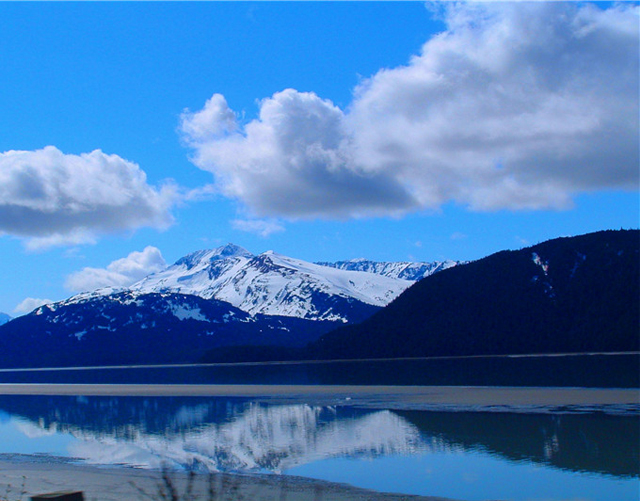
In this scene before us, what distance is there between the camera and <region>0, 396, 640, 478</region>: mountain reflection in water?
32969mm

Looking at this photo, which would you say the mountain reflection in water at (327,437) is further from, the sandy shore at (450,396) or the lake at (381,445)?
the sandy shore at (450,396)

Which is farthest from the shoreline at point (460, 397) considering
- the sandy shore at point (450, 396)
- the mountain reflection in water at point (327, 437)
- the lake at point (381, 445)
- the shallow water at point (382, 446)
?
the mountain reflection in water at point (327, 437)

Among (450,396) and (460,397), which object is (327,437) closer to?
(460,397)

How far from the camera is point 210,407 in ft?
214

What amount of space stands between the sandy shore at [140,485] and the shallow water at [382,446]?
1.77 m

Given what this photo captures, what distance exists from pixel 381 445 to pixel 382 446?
0.32m

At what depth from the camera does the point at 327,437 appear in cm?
4150

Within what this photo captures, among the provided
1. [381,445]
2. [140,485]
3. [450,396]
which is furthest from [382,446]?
[450,396]

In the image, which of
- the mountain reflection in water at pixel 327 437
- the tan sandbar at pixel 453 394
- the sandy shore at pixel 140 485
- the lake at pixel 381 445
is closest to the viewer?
the sandy shore at pixel 140 485

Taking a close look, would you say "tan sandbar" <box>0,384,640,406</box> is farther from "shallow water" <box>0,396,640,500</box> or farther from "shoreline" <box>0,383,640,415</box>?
"shallow water" <box>0,396,640,500</box>

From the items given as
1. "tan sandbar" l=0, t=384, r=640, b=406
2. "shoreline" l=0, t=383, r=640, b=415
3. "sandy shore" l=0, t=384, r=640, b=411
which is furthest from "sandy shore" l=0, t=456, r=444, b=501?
"tan sandbar" l=0, t=384, r=640, b=406

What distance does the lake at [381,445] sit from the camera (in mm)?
27844

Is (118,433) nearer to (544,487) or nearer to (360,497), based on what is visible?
(360,497)

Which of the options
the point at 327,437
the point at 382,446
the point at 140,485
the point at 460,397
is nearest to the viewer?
the point at 140,485
